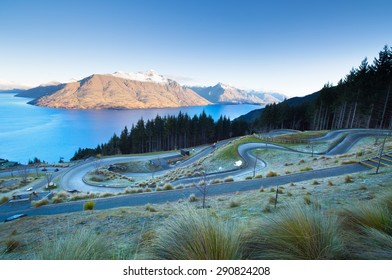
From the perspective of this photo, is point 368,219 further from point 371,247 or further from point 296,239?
point 296,239

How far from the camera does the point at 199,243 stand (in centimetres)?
172

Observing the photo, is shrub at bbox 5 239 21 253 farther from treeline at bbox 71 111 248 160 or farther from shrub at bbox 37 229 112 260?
treeline at bbox 71 111 248 160

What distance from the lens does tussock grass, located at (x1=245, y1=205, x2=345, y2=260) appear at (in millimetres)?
1669

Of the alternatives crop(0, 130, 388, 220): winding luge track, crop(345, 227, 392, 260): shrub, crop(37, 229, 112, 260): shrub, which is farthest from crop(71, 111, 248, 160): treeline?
crop(345, 227, 392, 260): shrub

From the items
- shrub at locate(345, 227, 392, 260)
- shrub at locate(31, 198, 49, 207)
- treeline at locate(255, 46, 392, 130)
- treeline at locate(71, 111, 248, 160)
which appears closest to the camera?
shrub at locate(345, 227, 392, 260)

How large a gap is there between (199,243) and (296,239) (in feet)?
3.26

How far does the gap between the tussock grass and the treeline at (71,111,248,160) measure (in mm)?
55529

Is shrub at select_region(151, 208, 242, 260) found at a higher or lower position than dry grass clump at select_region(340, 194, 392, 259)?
lower

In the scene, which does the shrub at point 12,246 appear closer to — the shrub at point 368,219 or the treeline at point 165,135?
the shrub at point 368,219

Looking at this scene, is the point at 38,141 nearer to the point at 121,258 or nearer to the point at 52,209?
the point at 52,209

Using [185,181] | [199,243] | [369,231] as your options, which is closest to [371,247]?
[369,231]
